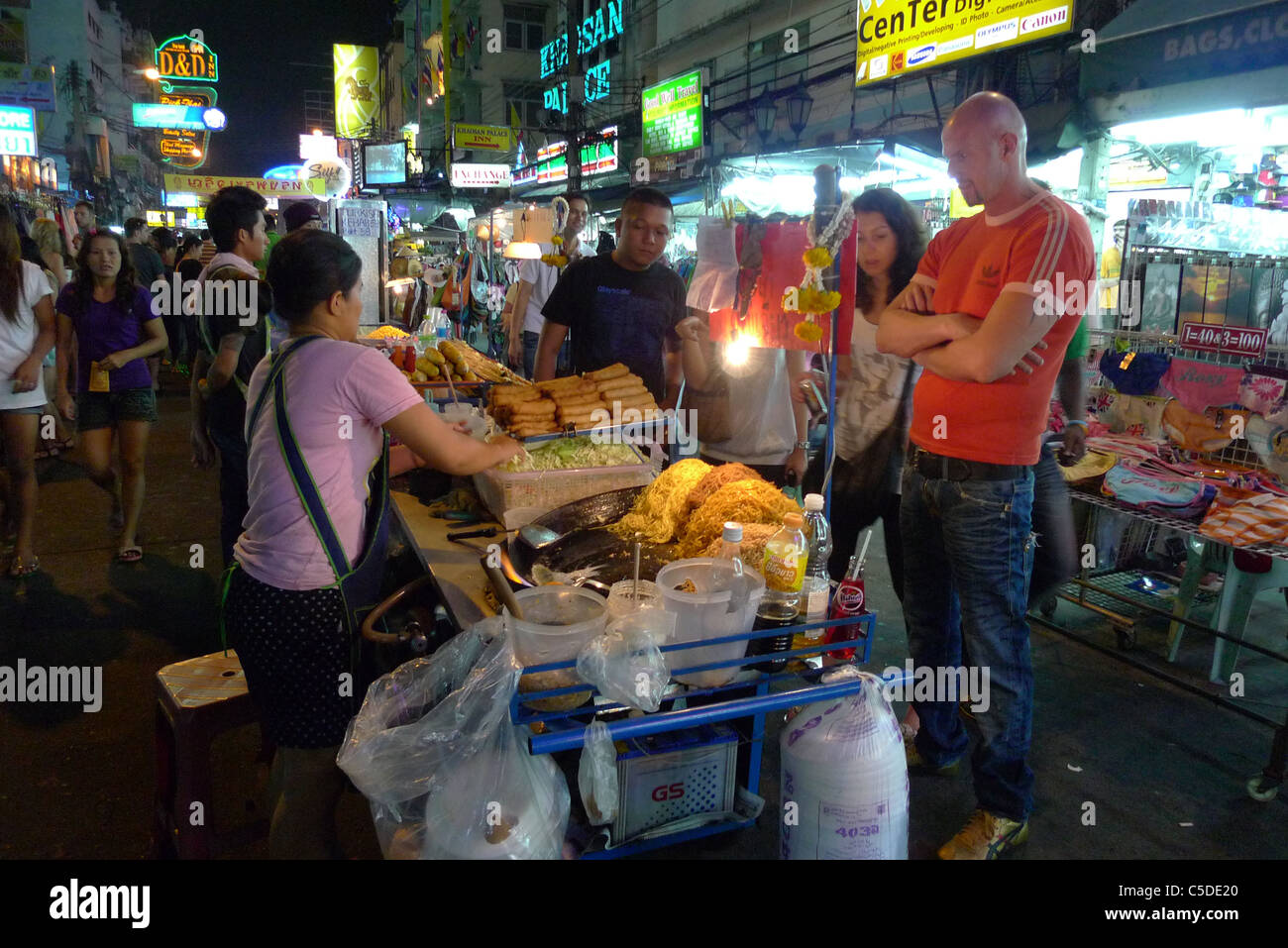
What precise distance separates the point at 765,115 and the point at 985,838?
54.6ft

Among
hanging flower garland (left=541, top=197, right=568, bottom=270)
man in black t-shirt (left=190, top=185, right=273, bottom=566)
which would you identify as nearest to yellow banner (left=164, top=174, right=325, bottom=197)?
hanging flower garland (left=541, top=197, right=568, bottom=270)

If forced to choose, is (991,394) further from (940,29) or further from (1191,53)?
(940,29)

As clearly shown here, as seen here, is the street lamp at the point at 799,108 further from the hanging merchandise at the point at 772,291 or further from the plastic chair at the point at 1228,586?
the hanging merchandise at the point at 772,291

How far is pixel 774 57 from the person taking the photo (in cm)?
1661

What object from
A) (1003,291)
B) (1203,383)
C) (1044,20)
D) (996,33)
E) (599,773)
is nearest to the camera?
(599,773)

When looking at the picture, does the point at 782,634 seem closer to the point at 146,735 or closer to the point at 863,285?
the point at 863,285

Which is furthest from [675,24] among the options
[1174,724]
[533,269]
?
[1174,724]

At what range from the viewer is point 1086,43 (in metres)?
7.39

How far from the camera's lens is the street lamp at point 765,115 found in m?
16.0

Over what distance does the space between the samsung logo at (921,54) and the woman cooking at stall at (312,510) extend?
942 centimetres

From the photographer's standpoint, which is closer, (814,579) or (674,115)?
(814,579)

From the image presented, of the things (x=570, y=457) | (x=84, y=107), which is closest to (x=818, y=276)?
(x=570, y=457)

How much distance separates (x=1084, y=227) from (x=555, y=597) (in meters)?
1.85

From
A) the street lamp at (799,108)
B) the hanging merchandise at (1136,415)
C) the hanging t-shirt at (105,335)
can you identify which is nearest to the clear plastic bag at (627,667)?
the hanging merchandise at (1136,415)
